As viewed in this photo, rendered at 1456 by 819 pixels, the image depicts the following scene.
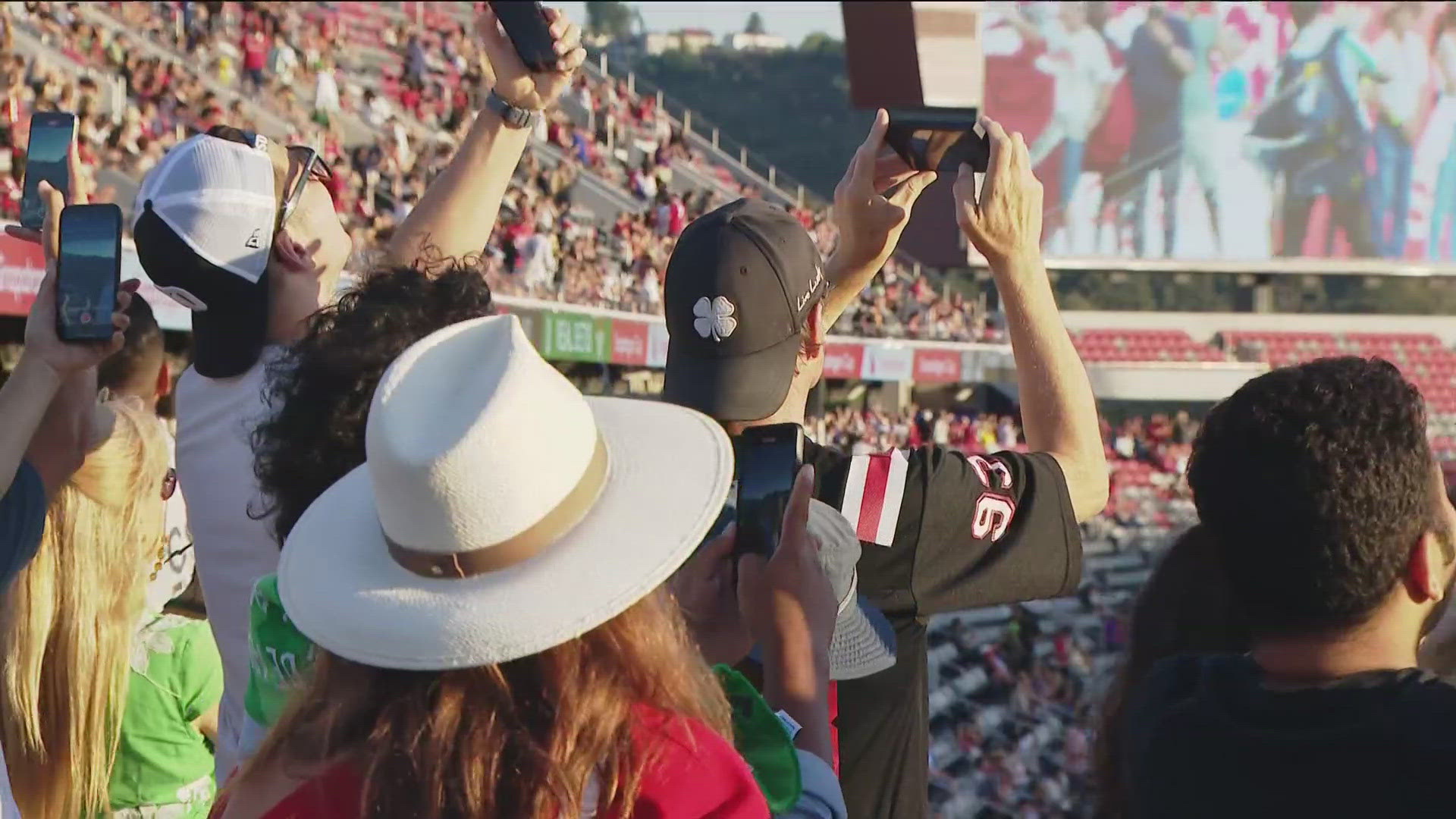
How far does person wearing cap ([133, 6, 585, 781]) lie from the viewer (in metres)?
2.28

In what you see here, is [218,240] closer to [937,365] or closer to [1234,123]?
[937,365]

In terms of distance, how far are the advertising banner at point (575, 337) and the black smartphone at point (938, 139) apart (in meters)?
15.5

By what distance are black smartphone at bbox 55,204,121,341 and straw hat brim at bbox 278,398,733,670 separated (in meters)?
0.80

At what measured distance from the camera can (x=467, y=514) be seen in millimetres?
1369


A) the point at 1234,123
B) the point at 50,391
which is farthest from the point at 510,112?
the point at 1234,123

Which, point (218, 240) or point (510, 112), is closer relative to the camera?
point (218, 240)

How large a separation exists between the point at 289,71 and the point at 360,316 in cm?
2073

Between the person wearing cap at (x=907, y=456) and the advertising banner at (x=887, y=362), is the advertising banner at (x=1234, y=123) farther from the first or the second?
the person wearing cap at (x=907, y=456)

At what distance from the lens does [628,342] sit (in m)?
21.2

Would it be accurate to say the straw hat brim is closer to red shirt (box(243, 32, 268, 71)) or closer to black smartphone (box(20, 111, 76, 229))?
black smartphone (box(20, 111, 76, 229))

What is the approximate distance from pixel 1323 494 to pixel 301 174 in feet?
4.86

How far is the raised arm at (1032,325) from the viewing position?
215cm

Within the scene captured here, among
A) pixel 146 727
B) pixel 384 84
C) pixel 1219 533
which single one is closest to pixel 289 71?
pixel 384 84

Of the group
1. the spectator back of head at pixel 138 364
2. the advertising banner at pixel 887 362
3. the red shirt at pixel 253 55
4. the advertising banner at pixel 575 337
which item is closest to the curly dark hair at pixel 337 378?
the spectator back of head at pixel 138 364
